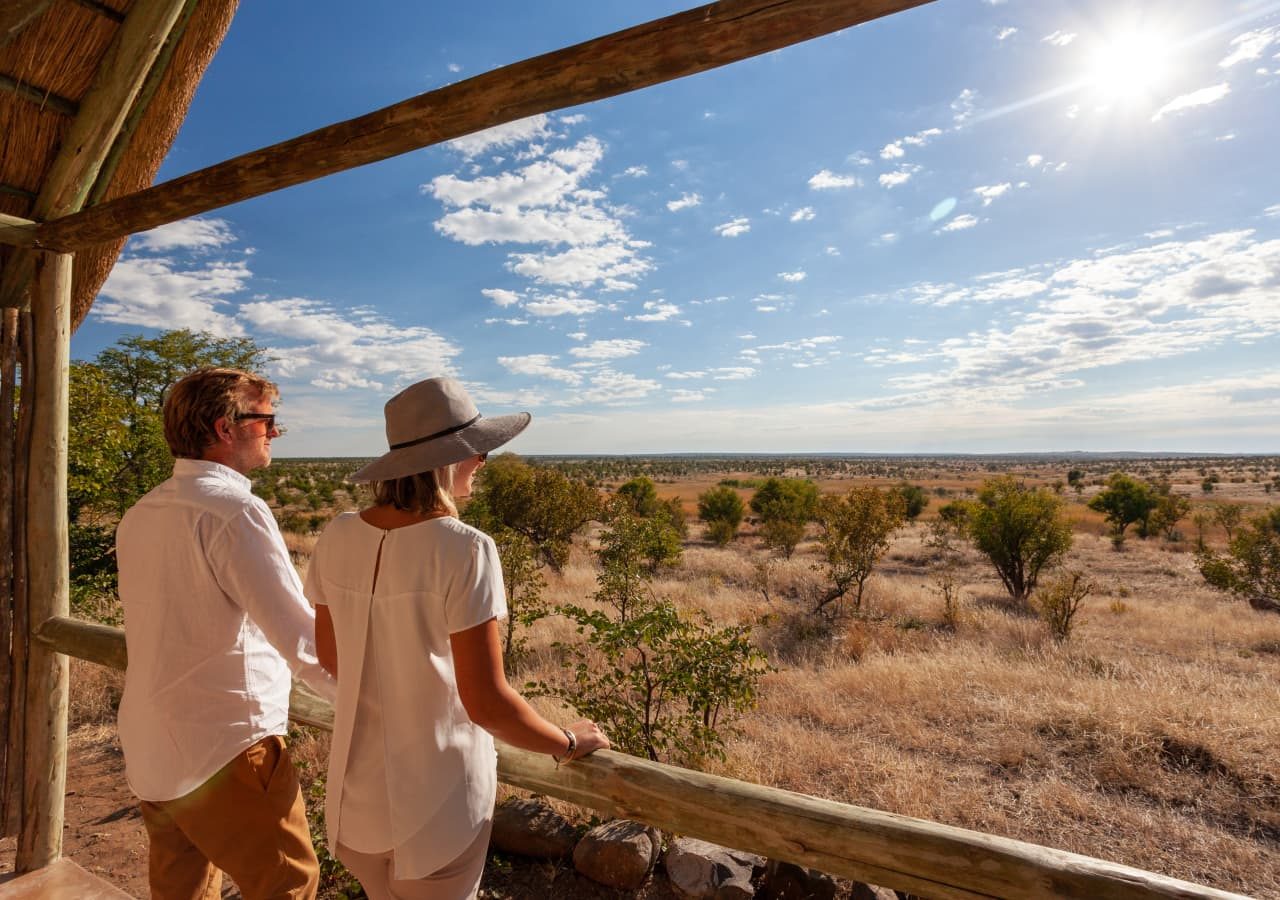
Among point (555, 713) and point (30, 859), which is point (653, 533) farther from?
point (30, 859)

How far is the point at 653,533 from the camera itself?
10734 millimetres

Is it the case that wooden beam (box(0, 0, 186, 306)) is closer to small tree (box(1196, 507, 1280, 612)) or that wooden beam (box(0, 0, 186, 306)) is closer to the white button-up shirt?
the white button-up shirt

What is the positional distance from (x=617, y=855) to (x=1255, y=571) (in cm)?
1904

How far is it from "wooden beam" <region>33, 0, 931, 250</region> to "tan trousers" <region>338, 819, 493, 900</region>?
1952 millimetres

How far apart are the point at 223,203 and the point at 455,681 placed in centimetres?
250

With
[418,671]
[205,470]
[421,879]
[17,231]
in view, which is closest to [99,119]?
[17,231]

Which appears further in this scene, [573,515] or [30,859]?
[573,515]

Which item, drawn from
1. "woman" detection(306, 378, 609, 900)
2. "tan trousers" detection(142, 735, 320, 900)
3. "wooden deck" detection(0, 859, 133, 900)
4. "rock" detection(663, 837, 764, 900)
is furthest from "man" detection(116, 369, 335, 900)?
"rock" detection(663, 837, 764, 900)

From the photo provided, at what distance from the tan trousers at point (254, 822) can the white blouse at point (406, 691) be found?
1.65 ft

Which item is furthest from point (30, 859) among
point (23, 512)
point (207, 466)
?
point (207, 466)

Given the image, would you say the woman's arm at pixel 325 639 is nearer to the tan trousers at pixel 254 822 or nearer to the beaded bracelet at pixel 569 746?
the tan trousers at pixel 254 822

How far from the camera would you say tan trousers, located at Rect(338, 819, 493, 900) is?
145 centimetres

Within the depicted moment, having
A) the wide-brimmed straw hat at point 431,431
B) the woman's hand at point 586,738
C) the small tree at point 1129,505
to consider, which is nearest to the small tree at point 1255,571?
the small tree at point 1129,505

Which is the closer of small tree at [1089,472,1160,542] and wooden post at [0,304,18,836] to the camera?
wooden post at [0,304,18,836]
